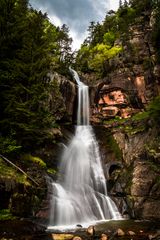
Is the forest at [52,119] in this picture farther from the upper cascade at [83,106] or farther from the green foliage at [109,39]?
the green foliage at [109,39]

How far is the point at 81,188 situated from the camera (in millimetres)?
18250

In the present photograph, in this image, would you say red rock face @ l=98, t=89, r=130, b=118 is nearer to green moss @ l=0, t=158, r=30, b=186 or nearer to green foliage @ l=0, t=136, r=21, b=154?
green foliage @ l=0, t=136, r=21, b=154

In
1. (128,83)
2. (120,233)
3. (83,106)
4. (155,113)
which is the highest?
(128,83)

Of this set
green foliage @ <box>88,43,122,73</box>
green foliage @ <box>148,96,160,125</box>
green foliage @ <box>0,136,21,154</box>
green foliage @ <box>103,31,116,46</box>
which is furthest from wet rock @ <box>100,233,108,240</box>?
green foliage @ <box>103,31,116,46</box>

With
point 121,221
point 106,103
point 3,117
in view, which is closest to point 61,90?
point 106,103

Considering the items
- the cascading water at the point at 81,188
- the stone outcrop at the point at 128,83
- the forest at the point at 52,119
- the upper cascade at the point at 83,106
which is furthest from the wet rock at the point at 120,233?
the stone outcrop at the point at 128,83

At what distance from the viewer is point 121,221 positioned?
15211mm

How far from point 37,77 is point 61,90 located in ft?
30.8

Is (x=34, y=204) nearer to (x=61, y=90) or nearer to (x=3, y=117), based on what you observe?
(x=3, y=117)


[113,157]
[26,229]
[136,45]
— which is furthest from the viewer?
[136,45]

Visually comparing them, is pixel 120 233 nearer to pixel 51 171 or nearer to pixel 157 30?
pixel 51 171

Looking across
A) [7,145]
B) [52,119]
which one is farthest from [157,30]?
[7,145]

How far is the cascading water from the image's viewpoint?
15094 mm

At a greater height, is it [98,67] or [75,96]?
[98,67]
